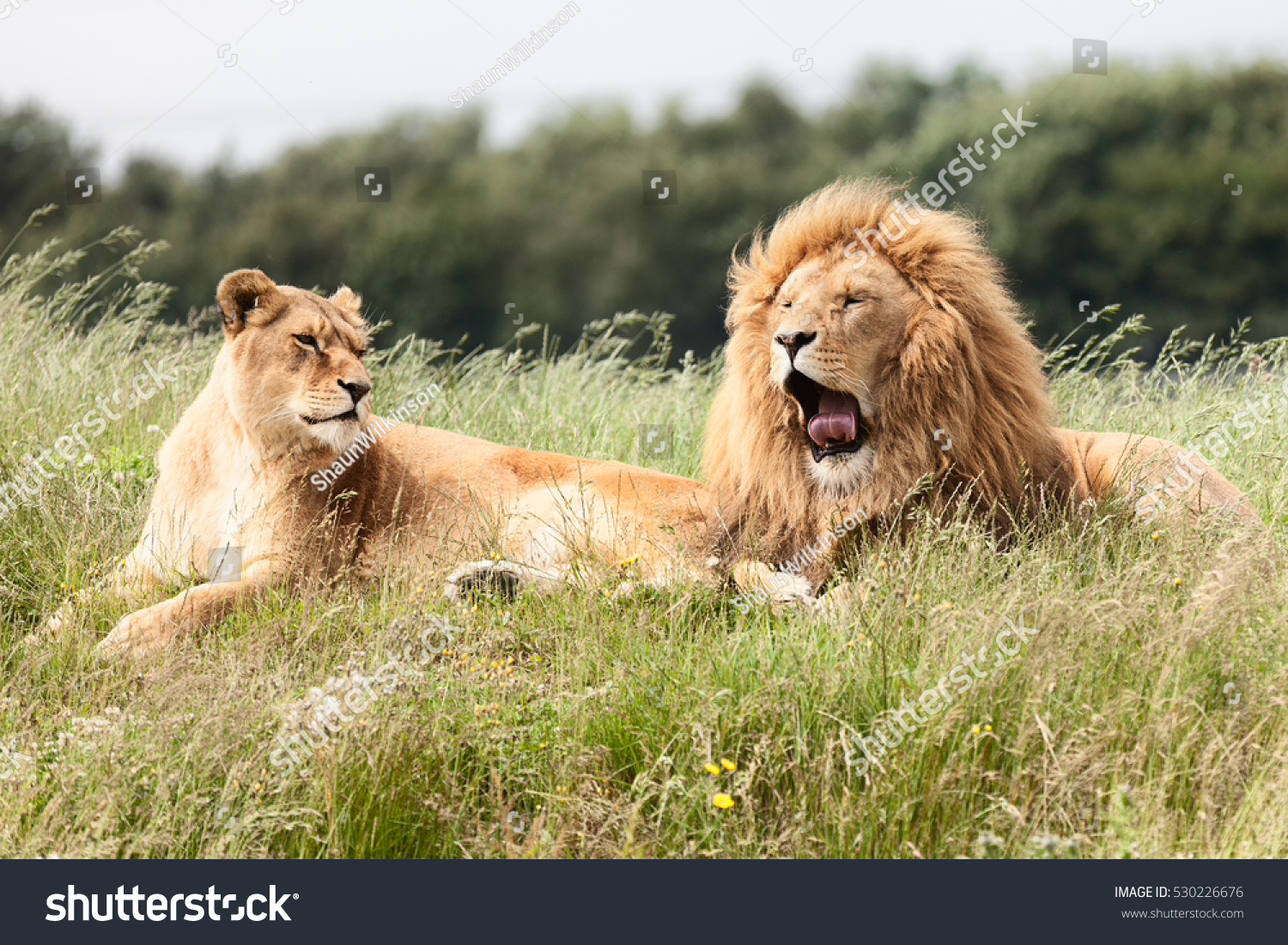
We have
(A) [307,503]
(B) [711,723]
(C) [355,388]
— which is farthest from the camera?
(A) [307,503]

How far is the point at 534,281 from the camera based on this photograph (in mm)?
34406

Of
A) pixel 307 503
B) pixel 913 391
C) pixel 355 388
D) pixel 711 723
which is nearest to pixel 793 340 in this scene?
pixel 913 391

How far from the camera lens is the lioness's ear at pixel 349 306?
5559 mm

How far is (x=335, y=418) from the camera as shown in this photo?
203 inches

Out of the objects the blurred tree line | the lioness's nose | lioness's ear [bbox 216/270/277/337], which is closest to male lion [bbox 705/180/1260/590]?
the lioness's nose

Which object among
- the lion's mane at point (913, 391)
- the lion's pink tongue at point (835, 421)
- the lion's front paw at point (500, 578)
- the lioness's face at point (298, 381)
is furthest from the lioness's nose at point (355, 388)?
the lion's pink tongue at point (835, 421)

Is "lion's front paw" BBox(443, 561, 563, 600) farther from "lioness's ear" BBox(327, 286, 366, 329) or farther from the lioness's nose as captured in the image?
"lioness's ear" BBox(327, 286, 366, 329)

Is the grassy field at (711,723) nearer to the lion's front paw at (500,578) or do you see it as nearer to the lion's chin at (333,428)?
the lion's front paw at (500,578)

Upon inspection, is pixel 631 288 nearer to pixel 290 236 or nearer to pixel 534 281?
pixel 534 281

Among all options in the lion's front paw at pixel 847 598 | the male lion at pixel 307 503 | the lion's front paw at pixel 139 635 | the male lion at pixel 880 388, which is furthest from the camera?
the male lion at pixel 307 503

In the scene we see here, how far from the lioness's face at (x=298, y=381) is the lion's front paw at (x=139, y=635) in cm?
84

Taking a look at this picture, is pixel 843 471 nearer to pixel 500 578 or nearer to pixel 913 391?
pixel 913 391

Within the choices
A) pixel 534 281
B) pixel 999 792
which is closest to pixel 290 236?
pixel 534 281

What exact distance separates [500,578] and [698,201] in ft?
109
